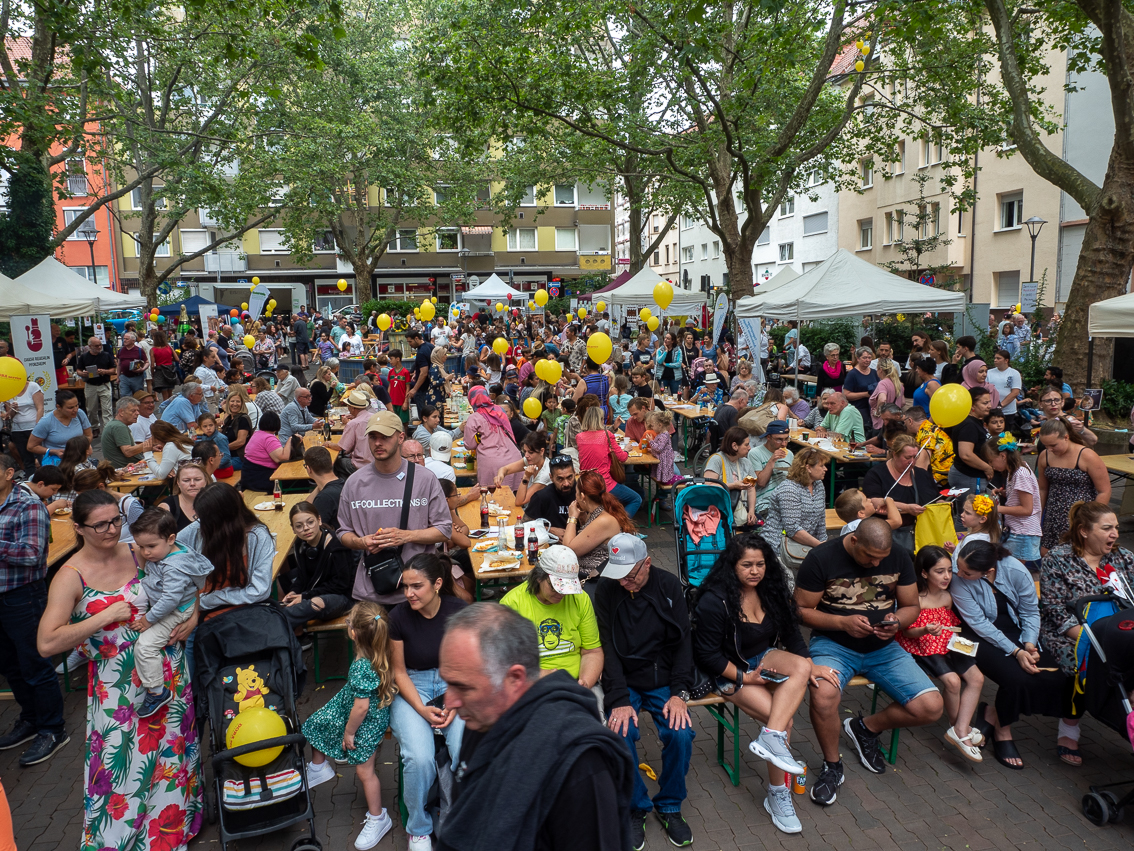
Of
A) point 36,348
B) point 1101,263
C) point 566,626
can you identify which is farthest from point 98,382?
point 1101,263

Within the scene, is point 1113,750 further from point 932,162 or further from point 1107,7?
point 932,162

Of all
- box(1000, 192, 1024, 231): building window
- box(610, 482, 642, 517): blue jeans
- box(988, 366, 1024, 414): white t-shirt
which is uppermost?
Result: box(1000, 192, 1024, 231): building window

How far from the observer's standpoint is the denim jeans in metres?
4.29

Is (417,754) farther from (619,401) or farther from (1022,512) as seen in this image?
(619,401)

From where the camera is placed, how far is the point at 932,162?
28.0 metres

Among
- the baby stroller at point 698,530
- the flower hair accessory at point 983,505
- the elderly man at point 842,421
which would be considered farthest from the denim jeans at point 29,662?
the elderly man at point 842,421

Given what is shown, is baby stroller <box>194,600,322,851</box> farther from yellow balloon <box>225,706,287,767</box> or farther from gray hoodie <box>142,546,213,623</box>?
gray hoodie <box>142,546,213,623</box>

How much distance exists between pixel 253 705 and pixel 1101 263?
11.7 m

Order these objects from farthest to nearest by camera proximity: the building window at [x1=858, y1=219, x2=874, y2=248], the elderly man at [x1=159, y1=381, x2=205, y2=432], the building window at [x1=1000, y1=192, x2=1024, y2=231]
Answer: the building window at [x1=858, y1=219, x2=874, y2=248]
the building window at [x1=1000, y1=192, x2=1024, y2=231]
the elderly man at [x1=159, y1=381, x2=205, y2=432]

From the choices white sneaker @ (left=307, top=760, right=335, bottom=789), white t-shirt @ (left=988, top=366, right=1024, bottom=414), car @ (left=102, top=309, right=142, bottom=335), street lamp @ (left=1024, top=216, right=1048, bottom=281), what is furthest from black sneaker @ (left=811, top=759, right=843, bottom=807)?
car @ (left=102, top=309, right=142, bottom=335)

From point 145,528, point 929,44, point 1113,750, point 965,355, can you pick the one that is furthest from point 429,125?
point 1113,750

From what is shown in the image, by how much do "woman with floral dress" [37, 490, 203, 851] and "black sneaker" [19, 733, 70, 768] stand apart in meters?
1.31

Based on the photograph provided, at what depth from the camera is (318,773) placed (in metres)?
4.05

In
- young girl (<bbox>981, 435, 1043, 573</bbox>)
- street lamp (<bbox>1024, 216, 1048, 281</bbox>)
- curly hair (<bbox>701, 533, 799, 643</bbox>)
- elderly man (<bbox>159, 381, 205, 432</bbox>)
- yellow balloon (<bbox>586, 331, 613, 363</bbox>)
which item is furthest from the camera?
street lamp (<bbox>1024, 216, 1048, 281</bbox>)
